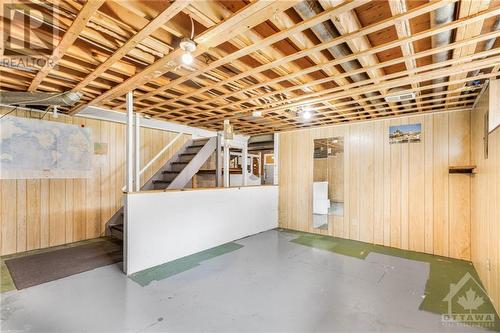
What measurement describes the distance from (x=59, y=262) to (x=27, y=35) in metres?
3.05

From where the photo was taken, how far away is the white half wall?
3.26 m

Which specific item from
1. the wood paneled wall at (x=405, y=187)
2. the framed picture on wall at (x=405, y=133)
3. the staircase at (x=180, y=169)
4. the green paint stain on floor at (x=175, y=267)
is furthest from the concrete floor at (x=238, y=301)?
the framed picture on wall at (x=405, y=133)

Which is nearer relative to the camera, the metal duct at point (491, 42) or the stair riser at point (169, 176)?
the metal duct at point (491, 42)

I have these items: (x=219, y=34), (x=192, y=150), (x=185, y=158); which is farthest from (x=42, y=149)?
(x=219, y=34)

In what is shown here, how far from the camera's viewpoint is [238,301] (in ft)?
8.32

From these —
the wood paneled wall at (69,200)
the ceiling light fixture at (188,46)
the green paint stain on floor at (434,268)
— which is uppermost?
the ceiling light fixture at (188,46)

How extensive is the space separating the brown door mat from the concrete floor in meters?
0.23

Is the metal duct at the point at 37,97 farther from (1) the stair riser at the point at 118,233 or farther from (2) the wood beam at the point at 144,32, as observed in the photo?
(1) the stair riser at the point at 118,233

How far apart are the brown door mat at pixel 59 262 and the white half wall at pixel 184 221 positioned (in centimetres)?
66

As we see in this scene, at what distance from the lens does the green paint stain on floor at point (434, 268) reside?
246 cm

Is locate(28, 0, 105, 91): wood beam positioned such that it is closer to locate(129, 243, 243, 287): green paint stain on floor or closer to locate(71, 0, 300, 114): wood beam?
locate(71, 0, 300, 114): wood beam

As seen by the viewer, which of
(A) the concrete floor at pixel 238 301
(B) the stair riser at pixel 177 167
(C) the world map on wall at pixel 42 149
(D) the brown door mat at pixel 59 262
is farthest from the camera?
(B) the stair riser at pixel 177 167

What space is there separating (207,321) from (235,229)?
9.05ft

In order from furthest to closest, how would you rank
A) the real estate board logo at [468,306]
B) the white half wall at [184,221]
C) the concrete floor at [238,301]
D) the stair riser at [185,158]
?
1. the stair riser at [185,158]
2. the white half wall at [184,221]
3. the real estate board logo at [468,306]
4. the concrete floor at [238,301]
